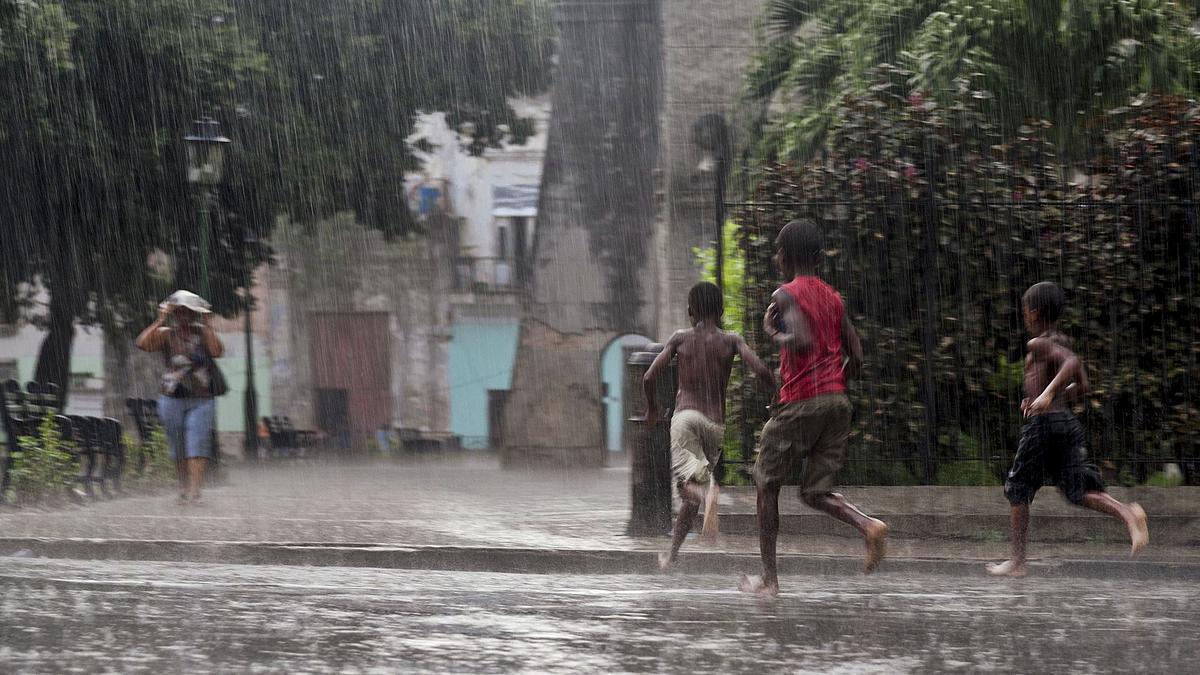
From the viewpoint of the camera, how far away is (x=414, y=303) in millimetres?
42219

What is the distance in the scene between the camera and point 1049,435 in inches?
304

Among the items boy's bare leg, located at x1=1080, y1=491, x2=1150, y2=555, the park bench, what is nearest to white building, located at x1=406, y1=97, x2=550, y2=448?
the park bench

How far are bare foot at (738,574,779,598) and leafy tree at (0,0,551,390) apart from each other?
14001 millimetres

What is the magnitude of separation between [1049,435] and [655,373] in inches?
84.6

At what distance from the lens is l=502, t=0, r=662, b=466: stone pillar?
25469mm

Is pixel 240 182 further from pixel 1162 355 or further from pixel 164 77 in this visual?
pixel 1162 355

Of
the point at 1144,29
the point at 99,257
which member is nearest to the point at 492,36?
the point at 99,257

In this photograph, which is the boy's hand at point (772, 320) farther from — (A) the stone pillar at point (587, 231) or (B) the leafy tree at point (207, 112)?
(A) the stone pillar at point (587, 231)

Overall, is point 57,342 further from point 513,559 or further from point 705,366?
point 705,366

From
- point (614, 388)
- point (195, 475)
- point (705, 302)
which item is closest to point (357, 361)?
point (614, 388)

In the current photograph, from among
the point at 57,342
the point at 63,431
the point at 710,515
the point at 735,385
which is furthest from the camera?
the point at 57,342

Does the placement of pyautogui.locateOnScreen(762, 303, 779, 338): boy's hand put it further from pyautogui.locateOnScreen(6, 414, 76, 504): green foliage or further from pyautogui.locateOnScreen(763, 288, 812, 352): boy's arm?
pyautogui.locateOnScreen(6, 414, 76, 504): green foliage

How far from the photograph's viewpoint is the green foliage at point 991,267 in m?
9.59

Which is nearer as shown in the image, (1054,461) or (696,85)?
(1054,461)
